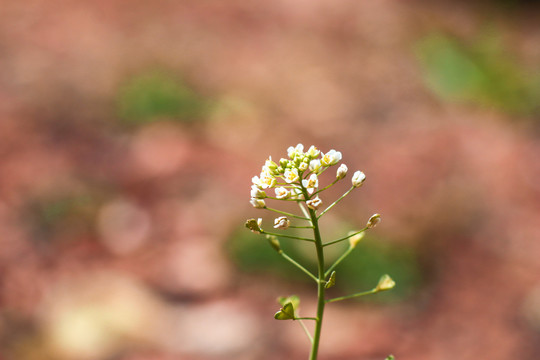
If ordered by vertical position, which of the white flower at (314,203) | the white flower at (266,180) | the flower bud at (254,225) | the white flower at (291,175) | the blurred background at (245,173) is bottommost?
the white flower at (314,203)

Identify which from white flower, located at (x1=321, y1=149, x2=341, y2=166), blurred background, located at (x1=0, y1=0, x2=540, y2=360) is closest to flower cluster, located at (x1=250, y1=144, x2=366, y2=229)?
white flower, located at (x1=321, y1=149, x2=341, y2=166)

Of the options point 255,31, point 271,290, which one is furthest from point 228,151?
point 255,31

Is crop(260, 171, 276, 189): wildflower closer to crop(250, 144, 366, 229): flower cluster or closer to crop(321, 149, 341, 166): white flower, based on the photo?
crop(250, 144, 366, 229): flower cluster

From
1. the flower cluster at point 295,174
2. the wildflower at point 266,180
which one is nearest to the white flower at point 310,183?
the flower cluster at point 295,174

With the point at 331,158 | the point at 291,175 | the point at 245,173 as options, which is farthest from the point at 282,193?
the point at 245,173

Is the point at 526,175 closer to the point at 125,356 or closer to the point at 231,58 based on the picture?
the point at 231,58

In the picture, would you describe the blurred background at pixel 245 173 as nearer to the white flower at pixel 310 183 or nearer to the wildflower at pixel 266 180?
the wildflower at pixel 266 180
